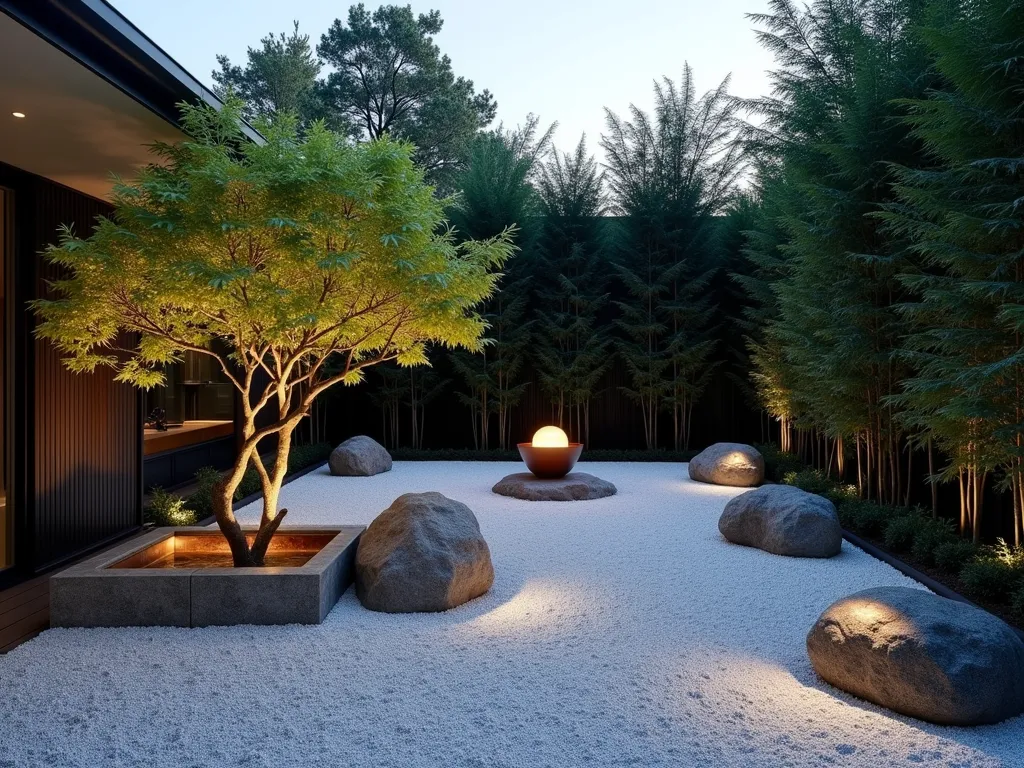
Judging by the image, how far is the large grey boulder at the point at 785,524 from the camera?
4.48m

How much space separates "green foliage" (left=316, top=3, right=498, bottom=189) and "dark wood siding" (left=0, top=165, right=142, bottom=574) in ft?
33.8

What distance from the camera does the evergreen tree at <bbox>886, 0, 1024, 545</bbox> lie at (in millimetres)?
3170

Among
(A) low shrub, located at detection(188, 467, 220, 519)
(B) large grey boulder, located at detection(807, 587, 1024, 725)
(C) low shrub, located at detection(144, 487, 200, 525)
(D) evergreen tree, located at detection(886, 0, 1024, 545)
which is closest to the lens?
(B) large grey boulder, located at detection(807, 587, 1024, 725)

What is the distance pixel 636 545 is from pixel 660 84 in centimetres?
844

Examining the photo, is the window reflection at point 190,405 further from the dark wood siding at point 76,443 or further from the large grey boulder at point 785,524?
the large grey boulder at point 785,524

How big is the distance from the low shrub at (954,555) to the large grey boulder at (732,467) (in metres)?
3.48

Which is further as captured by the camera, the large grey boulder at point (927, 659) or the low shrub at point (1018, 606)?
the low shrub at point (1018, 606)

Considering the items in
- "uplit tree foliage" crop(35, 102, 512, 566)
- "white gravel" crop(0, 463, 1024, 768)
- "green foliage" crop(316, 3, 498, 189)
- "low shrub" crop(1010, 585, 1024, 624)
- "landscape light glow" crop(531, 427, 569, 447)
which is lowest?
"white gravel" crop(0, 463, 1024, 768)

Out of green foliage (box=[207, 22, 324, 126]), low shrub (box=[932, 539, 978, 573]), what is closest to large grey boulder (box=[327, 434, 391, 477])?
low shrub (box=[932, 539, 978, 573])

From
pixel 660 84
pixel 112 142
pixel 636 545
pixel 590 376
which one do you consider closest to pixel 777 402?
pixel 590 376

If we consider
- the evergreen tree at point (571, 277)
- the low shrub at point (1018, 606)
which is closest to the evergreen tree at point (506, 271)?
the evergreen tree at point (571, 277)

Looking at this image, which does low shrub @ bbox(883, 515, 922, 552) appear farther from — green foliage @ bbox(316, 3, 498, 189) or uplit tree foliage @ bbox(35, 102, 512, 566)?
green foliage @ bbox(316, 3, 498, 189)

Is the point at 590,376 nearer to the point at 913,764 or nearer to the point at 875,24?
the point at 875,24

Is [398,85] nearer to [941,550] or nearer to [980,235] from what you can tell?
A: [980,235]
